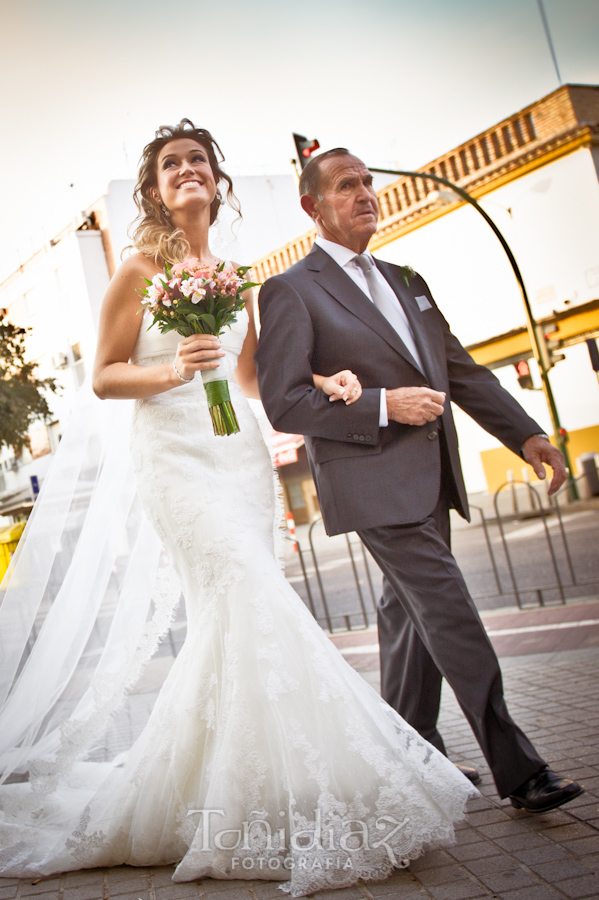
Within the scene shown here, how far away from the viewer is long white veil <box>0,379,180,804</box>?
2.87m

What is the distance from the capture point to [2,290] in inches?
177

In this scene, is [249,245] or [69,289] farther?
[249,245]

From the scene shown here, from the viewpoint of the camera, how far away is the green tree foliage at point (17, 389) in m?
4.37

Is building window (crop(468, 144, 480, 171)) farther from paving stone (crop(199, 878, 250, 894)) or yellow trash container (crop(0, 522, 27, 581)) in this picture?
paving stone (crop(199, 878, 250, 894))

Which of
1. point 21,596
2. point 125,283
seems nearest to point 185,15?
point 125,283

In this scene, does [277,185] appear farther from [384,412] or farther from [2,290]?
[384,412]

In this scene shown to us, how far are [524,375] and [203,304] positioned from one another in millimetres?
14211

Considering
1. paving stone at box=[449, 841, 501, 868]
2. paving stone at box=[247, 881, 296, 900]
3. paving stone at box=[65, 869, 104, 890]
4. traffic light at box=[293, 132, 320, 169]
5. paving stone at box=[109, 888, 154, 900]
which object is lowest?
paving stone at box=[449, 841, 501, 868]

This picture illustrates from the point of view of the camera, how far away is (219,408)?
8.32 feet

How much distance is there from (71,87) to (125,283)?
8.20 ft

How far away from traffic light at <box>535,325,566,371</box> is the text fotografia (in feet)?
41.5

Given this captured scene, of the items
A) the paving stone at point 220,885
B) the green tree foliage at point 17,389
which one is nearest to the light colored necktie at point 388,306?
the paving stone at point 220,885

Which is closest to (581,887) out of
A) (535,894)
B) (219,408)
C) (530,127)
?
(535,894)

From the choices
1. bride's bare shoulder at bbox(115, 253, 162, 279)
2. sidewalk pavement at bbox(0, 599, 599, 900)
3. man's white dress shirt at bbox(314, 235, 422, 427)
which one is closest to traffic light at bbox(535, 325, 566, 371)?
sidewalk pavement at bbox(0, 599, 599, 900)
